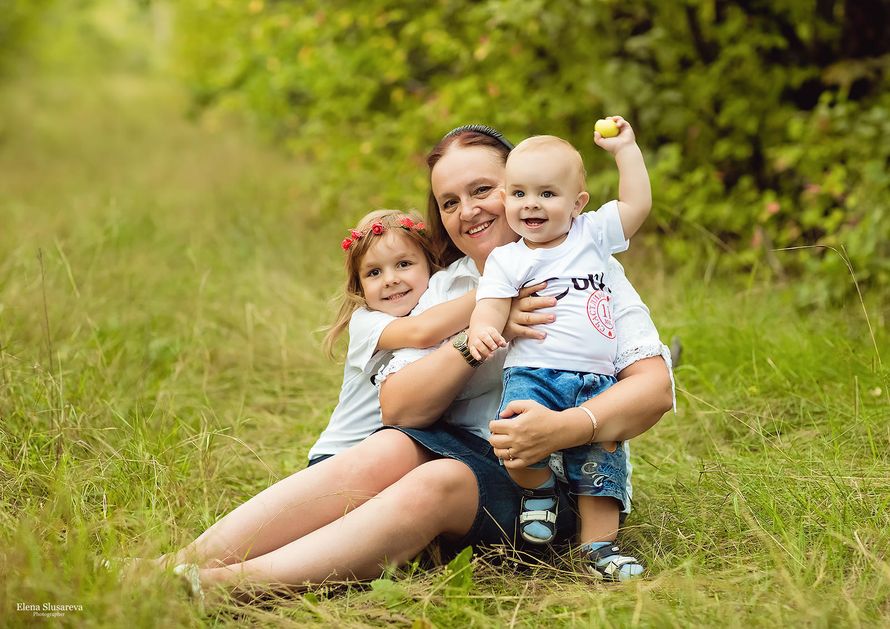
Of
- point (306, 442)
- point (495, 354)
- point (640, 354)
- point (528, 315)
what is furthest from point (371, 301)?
point (306, 442)

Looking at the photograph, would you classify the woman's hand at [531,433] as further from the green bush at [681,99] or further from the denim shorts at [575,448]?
the green bush at [681,99]

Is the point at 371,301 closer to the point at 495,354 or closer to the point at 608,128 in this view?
the point at 495,354

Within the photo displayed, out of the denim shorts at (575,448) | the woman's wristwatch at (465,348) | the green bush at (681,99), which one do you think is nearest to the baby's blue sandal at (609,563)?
the denim shorts at (575,448)

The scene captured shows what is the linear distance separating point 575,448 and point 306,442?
54.8 inches

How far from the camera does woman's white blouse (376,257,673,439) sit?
2.25m

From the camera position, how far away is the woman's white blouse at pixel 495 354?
88.7 inches

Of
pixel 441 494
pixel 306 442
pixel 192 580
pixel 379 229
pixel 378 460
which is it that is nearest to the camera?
pixel 192 580

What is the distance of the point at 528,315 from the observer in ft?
7.11

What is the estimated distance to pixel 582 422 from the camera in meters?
2.06

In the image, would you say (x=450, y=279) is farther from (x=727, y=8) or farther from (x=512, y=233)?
(x=727, y=8)

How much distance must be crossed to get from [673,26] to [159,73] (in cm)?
2309

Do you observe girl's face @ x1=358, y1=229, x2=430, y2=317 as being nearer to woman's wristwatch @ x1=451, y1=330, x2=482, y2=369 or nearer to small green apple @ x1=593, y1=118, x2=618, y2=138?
woman's wristwatch @ x1=451, y1=330, x2=482, y2=369

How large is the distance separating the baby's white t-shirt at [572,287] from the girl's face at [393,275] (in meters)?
0.29

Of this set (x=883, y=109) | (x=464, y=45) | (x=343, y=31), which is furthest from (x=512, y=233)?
(x=343, y=31)
